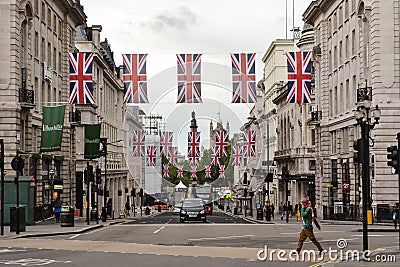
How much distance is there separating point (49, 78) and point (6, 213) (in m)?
18.8

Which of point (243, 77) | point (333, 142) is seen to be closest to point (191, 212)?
point (243, 77)

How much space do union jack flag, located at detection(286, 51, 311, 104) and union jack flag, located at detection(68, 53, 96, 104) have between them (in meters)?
12.5

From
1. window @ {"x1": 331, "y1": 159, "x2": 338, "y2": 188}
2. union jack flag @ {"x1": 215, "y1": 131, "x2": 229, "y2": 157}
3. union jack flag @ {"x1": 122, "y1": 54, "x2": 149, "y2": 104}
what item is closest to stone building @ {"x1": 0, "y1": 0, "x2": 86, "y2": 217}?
union jack flag @ {"x1": 122, "y1": 54, "x2": 149, "y2": 104}

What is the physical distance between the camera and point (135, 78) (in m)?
48.9

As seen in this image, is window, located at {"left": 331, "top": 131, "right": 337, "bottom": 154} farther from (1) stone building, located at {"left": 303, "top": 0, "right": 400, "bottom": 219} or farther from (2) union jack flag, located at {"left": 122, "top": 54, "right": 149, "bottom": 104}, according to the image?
→ (2) union jack flag, located at {"left": 122, "top": 54, "right": 149, "bottom": 104}

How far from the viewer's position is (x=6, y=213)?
4400 cm

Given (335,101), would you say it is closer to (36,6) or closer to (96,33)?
(36,6)

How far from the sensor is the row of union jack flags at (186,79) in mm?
47219

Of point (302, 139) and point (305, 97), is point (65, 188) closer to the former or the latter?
point (305, 97)

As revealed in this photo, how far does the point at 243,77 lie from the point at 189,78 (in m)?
3.19

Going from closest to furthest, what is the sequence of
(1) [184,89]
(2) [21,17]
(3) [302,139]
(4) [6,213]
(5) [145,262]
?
(5) [145,262]
(4) [6,213]
(1) [184,89]
(2) [21,17]
(3) [302,139]

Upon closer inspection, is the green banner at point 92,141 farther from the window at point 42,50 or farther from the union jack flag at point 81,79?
the union jack flag at point 81,79

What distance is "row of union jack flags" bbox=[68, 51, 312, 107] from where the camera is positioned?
47375 millimetres

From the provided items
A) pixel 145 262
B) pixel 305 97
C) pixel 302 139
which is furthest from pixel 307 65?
pixel 302 139
